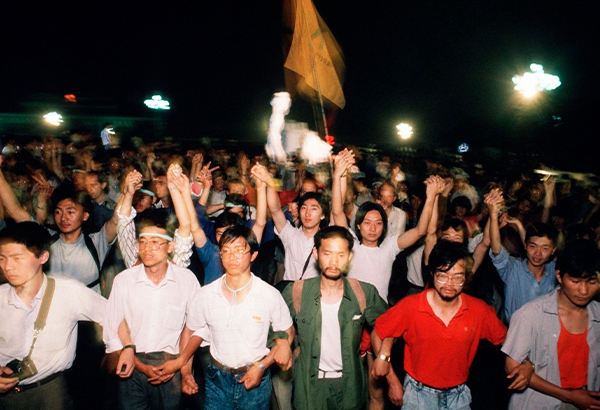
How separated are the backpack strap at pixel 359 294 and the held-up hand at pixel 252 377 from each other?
39.0 inches

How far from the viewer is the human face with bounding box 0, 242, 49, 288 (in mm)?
2686

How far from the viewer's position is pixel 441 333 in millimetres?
2787

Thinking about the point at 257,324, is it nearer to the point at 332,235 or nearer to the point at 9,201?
the point at 332,235

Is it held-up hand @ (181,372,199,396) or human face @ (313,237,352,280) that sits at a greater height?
human face @ (313,237,352,280)

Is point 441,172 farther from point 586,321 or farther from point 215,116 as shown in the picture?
point 215,116

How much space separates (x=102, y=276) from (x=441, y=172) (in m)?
8.07

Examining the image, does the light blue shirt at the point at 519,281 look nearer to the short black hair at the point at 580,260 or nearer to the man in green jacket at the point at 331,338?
the short black hair at the point at 580,260

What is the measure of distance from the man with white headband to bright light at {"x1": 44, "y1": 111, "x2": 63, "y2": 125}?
87.2ft

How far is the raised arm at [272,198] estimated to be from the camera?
12.8 feet

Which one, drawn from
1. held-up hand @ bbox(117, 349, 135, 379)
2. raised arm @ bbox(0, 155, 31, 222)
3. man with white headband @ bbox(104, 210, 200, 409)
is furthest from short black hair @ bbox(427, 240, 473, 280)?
raised arm @ bbox(0, 155, 31, 222)

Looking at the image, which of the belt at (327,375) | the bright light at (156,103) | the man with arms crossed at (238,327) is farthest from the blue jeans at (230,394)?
the bright light at (156,103)

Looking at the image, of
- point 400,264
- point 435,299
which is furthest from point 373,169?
point 435,299

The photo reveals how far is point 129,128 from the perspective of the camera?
26.3m

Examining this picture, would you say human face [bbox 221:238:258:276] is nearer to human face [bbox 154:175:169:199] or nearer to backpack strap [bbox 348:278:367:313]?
backpack strap [bbox 348:278:367:313]
